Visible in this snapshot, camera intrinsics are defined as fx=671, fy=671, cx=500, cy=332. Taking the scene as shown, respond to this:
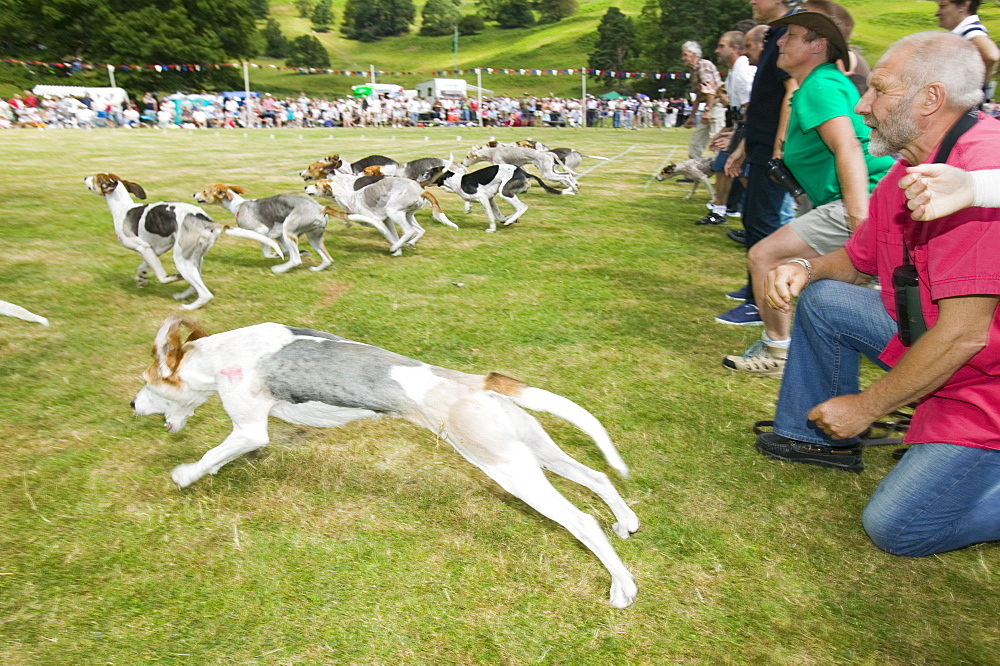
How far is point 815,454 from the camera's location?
338 centimetres

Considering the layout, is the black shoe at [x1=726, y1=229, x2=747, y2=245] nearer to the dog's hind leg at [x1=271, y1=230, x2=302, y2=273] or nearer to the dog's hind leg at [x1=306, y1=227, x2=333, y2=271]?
the dog's hind leg at [x1=306, y1=227, x2=333, y2=271]

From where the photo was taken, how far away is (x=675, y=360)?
4777 millimetres

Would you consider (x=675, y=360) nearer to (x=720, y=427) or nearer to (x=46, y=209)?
(x=720, y=427)

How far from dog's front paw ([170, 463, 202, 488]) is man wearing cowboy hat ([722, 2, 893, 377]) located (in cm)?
328

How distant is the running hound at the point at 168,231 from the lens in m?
5.73

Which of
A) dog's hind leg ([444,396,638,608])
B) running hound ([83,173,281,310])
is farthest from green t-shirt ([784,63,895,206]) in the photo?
running hound ([83,173,281,310])

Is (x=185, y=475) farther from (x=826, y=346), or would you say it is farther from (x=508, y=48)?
(x=508, y=48)

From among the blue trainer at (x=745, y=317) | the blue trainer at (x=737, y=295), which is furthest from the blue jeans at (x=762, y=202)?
the blue trainer at (x=737, y=295)

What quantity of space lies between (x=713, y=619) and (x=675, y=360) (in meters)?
2.57

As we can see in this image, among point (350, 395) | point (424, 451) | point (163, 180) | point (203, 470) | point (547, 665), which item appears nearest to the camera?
point (547, 665)

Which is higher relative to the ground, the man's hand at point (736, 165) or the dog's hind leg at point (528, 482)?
the man's hand at point (736, 165)

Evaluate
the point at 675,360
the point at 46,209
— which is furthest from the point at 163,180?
the point at 675,360

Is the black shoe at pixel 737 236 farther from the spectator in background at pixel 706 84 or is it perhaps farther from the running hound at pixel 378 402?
the running hound at pixel 378 402

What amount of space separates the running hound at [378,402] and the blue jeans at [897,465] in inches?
40.2
